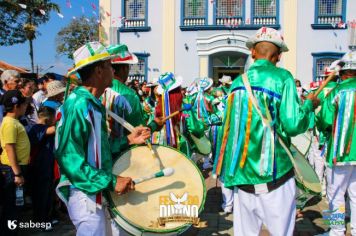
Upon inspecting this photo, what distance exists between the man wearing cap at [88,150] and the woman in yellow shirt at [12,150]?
196 cm

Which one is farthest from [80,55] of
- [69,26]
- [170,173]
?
[69,26]

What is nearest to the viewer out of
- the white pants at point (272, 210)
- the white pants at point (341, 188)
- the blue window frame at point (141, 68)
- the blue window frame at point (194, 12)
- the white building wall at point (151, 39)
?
the white pants at point (272, 210)

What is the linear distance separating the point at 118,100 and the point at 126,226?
142 cm

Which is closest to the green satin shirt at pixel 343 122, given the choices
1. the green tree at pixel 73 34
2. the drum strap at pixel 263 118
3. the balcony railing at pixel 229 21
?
the drum strap at pixel 263 118

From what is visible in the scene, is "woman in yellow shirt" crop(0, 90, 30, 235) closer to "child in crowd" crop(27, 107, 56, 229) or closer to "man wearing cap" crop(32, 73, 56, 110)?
"child in crowd" crop(27, 107, 56, 229)

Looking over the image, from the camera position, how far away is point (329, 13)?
698 inches

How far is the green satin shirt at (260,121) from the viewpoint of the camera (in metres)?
2.75

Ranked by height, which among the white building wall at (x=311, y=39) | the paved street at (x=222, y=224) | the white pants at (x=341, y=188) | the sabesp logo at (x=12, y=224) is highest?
the white building wall at (x=311, y=39)

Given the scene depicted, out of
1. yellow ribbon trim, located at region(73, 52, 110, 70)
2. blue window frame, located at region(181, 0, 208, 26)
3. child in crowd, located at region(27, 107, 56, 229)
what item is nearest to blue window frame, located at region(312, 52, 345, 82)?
blue window frame, located at region(181, 0, 208, 26)

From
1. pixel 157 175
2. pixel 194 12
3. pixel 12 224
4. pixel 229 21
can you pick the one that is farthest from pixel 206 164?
pixel 194 12

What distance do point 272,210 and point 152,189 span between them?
86cm

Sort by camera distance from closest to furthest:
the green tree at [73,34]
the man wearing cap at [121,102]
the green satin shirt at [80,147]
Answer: the green satin shirt at [80,147]
the man wearing cap at [121,102]
the green tree at [73,34]

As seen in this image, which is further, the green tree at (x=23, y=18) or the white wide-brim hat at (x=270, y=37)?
the green tree at (x=23, y=18)

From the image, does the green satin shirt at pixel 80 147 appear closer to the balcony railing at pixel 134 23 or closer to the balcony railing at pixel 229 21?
the balcony railing at pixel 229 21
